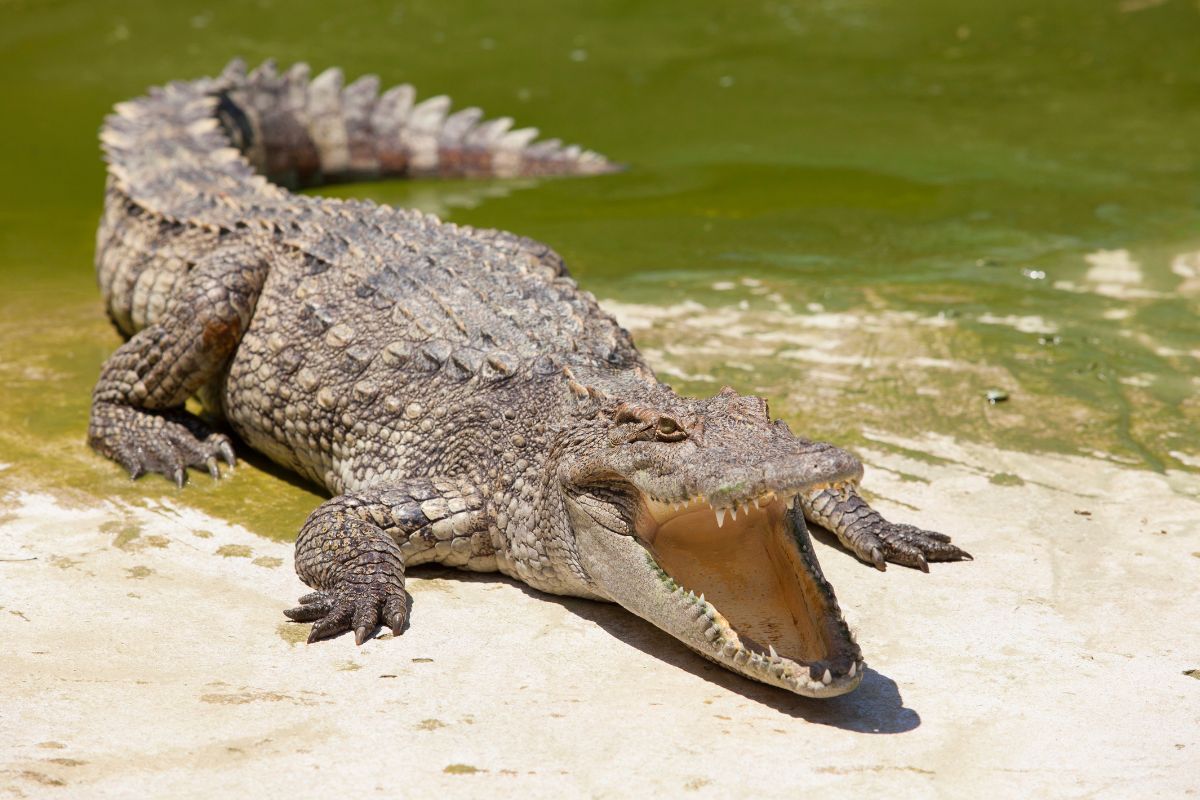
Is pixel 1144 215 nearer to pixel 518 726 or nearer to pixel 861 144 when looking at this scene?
pixel 861 144

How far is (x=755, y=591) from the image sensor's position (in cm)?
385

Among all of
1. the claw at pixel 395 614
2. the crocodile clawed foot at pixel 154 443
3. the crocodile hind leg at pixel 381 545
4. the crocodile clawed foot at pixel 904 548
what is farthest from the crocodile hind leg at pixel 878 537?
the crocodile clawed foot at pixel 154 443

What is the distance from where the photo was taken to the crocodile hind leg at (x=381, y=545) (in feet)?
13.4

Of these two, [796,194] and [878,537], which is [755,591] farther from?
[796,194]

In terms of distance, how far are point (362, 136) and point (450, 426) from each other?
4.99m

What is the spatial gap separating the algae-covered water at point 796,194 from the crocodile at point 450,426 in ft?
1.31

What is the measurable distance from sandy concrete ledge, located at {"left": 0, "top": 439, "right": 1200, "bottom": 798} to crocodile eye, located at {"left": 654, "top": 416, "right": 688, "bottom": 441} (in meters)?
0.67

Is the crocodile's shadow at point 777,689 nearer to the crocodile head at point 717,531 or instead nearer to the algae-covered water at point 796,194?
the crocodile head at point 717,531

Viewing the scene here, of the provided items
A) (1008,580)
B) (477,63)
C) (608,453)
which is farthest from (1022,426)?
(477,63)

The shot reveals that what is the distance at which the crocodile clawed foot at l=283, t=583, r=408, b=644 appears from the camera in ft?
13.0

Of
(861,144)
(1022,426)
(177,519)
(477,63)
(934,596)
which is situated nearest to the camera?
(934,596)

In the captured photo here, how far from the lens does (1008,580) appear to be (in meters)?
4.43

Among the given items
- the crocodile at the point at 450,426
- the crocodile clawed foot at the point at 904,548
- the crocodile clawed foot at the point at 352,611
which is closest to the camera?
the crocodile at the point at 450,426

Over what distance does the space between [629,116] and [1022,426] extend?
5905 mm
